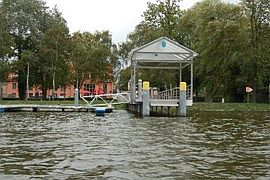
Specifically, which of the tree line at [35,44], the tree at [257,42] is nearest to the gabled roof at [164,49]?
the tree at [257,42]

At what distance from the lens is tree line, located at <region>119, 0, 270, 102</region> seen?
55219 mm

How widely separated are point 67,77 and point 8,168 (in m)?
A: 65.6

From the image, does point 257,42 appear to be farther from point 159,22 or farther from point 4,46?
point 4,46

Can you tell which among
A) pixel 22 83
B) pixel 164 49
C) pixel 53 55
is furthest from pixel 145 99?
pixel 22 83

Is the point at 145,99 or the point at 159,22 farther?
the point at 159,22

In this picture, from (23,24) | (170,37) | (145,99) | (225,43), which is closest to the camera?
(145,99)

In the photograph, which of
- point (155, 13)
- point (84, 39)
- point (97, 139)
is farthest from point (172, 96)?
point (84, 39)

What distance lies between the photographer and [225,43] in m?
56.5

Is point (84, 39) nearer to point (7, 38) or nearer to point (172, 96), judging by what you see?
point (7, 38)

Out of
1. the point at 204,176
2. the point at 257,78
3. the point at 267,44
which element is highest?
the point at 267,44

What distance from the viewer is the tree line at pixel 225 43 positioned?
181 ft

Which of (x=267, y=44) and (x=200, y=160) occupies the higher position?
(x=267, y=44)

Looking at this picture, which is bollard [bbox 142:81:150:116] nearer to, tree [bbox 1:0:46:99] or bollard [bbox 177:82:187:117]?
bollard [bbox 177:82:187:117]

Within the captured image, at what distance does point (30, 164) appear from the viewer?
439 inches
